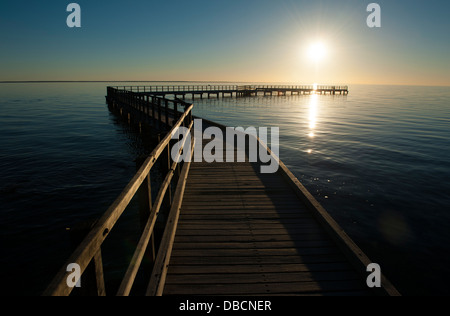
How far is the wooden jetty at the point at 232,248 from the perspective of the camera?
2.41 m

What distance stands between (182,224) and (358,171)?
35.9 feet

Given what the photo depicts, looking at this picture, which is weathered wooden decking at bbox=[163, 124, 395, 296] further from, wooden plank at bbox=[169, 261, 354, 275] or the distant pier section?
the distant pier section

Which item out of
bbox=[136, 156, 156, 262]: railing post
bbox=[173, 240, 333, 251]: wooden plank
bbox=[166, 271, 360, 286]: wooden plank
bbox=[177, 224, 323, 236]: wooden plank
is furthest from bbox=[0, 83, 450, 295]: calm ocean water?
bbox=[136, 156, 156, 262]: railing post

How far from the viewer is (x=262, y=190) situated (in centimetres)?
623

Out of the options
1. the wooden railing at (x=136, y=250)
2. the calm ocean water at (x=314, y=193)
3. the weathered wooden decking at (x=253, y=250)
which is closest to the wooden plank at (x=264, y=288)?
the weathered wooden decking at (x=253, y=250)

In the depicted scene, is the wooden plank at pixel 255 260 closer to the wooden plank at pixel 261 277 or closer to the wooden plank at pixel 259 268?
the wooden plank at pixel 259 268

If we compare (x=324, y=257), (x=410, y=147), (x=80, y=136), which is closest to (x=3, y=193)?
(x=324, y=257)

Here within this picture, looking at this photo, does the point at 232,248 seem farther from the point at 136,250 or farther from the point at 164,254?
A: the point at 136,250
